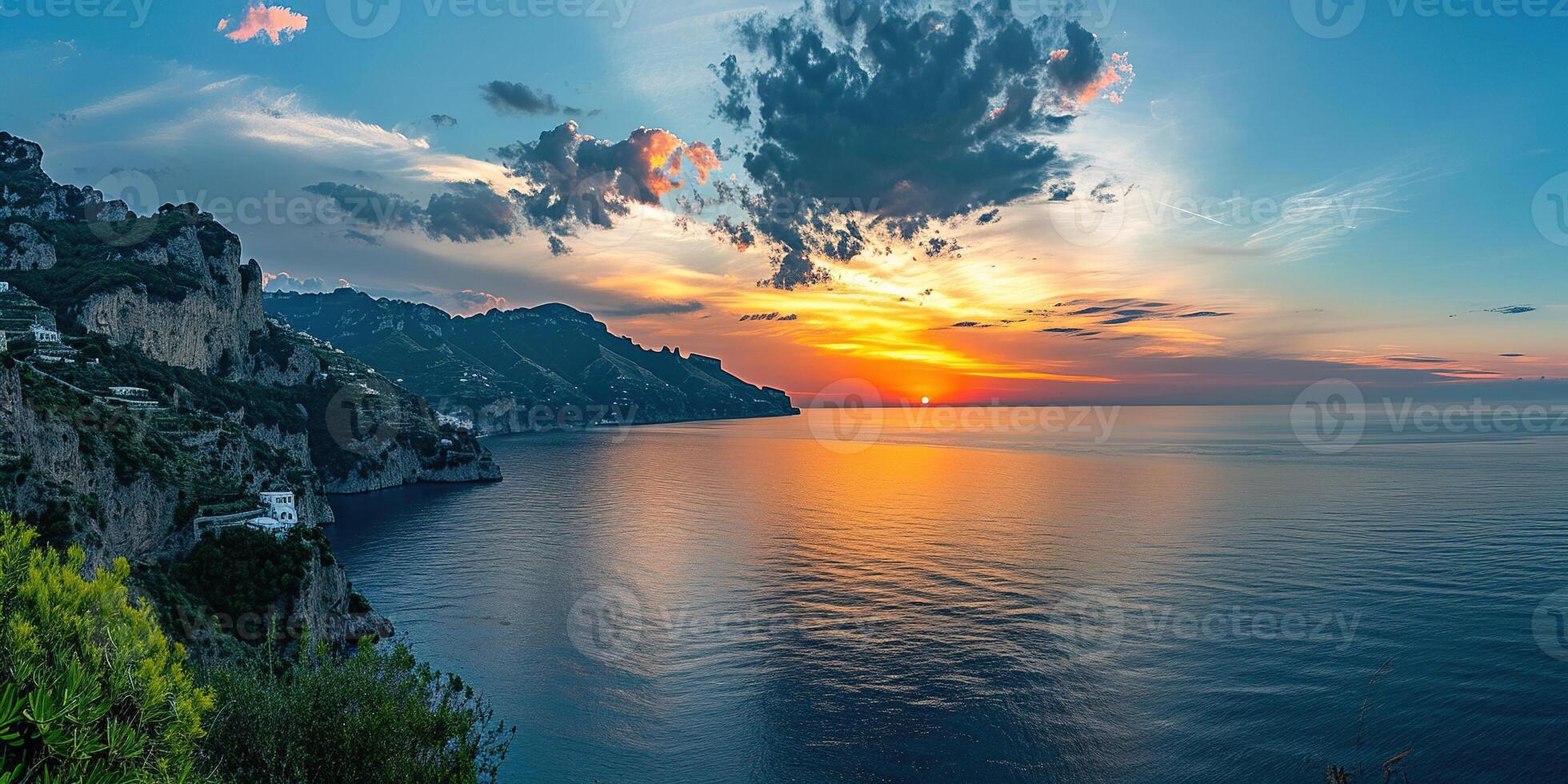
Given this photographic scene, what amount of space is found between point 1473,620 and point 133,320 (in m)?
214

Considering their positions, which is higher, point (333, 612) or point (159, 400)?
point (159, 400)

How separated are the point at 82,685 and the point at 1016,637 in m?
69.1

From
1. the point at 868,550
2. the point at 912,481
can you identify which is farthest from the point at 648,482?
the point at 868,550

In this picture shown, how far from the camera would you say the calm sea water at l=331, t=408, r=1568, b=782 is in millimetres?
48281

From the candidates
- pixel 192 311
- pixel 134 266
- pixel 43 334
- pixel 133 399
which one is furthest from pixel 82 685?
pixel 134 266

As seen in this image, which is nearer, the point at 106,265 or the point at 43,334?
the point at 43,334

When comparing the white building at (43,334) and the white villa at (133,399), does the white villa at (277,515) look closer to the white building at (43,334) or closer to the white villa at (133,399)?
the white villa at (133,399)

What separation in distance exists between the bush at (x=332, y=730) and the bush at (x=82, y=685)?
9.77m

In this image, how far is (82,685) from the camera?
529 inches

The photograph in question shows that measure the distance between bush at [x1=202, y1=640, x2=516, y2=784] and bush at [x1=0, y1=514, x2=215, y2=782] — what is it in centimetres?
977

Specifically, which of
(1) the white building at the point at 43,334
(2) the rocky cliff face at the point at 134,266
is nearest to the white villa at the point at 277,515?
(1) the white building at the point at 43,334

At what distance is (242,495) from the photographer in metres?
82.9

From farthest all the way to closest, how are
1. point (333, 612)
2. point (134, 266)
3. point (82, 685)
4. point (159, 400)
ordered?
point (134, 266) < point (159, 400) < point (333, 612) < point (82, 685)

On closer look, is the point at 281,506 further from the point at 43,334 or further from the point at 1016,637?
the point at 1016,637
